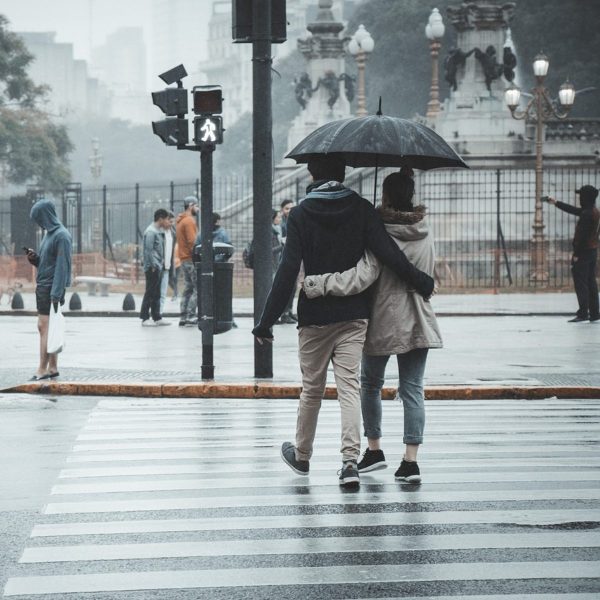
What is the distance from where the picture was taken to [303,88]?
6081 centimetres

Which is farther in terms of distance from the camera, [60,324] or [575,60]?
[575,60]

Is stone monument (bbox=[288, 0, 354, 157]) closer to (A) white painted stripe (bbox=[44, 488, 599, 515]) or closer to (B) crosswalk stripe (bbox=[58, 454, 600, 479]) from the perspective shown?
(B) crosswalk stripe (bbox=[58, 454, 600, 479])

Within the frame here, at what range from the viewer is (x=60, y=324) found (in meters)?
13.3

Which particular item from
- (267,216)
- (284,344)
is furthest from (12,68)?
(267,216)

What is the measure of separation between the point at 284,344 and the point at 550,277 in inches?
792

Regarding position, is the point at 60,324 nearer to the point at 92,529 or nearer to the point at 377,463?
the point at 377,463

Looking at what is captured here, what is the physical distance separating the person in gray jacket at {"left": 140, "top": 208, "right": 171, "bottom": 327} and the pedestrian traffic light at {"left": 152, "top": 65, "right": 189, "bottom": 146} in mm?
7548

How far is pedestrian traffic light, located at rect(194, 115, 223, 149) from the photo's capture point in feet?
43.6

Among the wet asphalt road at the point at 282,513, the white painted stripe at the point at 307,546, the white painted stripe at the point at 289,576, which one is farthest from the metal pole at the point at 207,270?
the white painted stripe at the point at 289,576

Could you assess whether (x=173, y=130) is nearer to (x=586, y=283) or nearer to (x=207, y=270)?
(x=207, y=270)

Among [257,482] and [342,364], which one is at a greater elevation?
[342,364]

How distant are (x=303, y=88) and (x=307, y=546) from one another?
5495cm

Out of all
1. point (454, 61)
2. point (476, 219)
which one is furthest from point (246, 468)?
point (454, 61)

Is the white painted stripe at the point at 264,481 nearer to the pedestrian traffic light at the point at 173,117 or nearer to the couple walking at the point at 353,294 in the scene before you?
the couple walking at the point at 353,294
